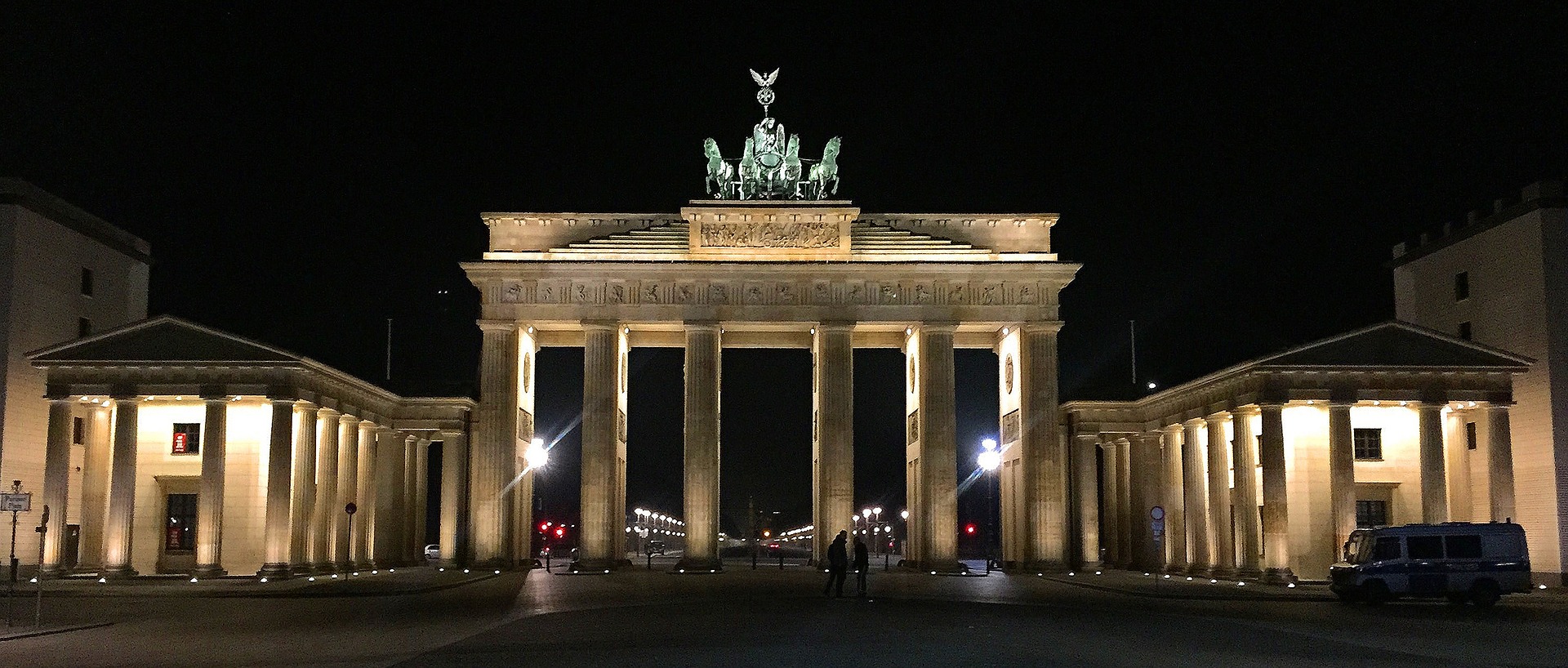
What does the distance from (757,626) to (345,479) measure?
36.3 meters

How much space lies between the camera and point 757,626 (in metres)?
27.9

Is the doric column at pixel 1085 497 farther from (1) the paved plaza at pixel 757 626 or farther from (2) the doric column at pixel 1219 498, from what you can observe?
(1) the paved plaza at pixel 757 626

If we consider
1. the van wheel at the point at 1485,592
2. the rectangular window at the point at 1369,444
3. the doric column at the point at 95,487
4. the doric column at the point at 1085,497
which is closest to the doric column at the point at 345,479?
the doric column at the point at 95,487

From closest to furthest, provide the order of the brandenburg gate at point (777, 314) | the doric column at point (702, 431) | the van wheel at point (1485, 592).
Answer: the van wheel at point (1485, 592) → the doric column at point (702, 431) → the brandenburg gate at point (777, 314)

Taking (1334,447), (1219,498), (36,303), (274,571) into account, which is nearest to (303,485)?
(274,571)

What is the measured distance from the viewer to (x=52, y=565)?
4938cm

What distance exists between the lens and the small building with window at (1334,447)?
162 ft

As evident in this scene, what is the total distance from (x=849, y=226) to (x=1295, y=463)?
21.0m

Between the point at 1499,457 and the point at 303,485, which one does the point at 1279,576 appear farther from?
the point at 303,485

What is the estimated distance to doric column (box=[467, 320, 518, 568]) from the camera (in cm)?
6119

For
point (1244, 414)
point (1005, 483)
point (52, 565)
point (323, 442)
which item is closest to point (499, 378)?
point (323, 442)

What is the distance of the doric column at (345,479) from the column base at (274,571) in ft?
23.7

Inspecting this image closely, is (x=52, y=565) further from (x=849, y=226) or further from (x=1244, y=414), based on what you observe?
(x=1244, y=414)

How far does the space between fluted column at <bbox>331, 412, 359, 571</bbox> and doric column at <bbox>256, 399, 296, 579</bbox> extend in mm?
6783
